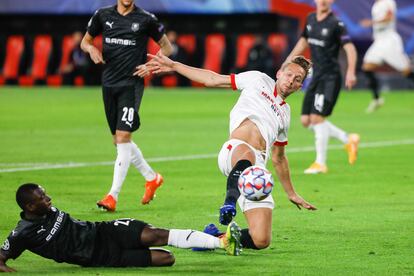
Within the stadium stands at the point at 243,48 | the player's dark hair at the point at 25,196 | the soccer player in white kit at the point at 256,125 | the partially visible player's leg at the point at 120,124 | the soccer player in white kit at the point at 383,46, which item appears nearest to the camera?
the player's dark hair at the point at 25,196

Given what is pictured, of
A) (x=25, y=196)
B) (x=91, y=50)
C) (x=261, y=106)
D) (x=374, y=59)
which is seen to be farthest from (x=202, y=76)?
(x=374, y=59)

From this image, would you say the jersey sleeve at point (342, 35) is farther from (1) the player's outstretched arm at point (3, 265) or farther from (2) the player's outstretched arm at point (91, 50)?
(1) the player's outstretched arm at point (3, 265)

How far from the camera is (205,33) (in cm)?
4319

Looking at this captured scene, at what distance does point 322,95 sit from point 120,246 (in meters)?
8.53

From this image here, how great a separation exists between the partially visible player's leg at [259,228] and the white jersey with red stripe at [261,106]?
692 mm

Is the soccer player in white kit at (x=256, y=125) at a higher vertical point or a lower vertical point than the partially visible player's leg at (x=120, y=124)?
higher

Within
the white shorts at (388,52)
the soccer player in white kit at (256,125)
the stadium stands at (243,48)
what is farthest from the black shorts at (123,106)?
the stadium stands at (243,48)

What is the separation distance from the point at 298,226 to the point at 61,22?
110ft

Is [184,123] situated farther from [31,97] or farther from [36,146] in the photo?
[31,97]

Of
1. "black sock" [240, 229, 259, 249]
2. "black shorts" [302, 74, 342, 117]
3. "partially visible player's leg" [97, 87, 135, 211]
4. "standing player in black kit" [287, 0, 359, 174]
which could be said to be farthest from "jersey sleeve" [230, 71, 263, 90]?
"black shorts" [302, 74, 342, 117]

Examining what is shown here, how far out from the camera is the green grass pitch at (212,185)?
9633 mm

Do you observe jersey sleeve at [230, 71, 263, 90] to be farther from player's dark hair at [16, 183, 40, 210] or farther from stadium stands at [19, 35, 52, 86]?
stadium stands at [19, 35, 52, 86]

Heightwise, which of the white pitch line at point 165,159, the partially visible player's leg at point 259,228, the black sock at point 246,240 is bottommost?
the white pitch line at point 165,159

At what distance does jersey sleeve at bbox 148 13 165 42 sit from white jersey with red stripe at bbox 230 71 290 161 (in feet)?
10.5
